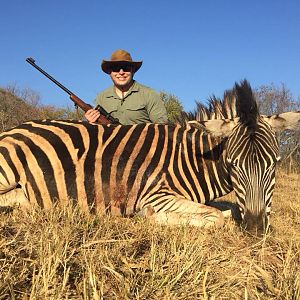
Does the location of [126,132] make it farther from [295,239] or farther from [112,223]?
[295,239]

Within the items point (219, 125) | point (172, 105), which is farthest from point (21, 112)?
point (219, 125)

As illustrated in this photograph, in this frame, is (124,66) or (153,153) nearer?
(153,153)

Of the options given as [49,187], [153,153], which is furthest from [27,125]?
[153,153]

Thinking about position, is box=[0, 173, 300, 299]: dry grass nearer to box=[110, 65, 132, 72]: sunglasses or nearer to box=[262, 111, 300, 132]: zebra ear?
box=[262, 111, 300, 132]: zebra ear

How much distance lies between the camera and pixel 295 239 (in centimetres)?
247

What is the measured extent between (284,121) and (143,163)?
45.3 inches

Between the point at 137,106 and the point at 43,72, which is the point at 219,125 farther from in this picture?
the point at 43,72

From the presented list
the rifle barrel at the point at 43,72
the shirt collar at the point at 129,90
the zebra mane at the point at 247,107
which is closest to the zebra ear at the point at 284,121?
the zebra mane at the point at 247,107

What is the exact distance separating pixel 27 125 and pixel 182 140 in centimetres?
137

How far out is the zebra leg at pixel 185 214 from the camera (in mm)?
2719

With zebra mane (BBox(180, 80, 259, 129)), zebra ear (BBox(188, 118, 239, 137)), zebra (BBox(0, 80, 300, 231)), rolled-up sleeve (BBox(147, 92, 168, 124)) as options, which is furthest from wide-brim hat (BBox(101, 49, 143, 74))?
Answer: zebra ear (BBox(188, 118, 239, 137))

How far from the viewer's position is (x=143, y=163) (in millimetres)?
3170

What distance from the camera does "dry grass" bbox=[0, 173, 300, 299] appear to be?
1.46m

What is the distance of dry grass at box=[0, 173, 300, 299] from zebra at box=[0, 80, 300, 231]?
0.55 m
